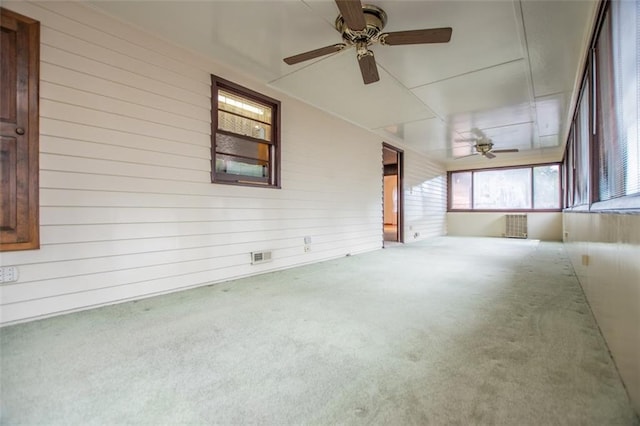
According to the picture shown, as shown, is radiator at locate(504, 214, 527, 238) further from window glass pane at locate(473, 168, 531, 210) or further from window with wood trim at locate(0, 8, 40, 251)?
window with wood trim at locate(0, 8, 40, 251)

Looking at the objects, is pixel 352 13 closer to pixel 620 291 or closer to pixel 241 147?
pixel 241 147

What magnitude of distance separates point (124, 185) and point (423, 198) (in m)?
7.45

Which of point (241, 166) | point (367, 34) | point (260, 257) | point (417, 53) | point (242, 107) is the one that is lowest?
point (260, 257)

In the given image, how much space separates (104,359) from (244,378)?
2.83ft

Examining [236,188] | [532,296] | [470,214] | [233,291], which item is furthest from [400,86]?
[470,214]

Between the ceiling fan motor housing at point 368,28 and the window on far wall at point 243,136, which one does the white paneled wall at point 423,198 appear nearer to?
the window on far wall at point 243,136

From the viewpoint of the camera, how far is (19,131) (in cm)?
207

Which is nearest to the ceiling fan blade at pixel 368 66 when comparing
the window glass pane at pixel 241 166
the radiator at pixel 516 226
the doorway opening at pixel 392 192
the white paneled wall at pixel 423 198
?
the window glass pane at pixel 241 166

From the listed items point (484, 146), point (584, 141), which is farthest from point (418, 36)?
point (484, 146)

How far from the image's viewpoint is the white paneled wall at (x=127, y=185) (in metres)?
2.20

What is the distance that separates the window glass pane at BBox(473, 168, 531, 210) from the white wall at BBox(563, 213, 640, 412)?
7722mm

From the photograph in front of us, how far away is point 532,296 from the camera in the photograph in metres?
2.73

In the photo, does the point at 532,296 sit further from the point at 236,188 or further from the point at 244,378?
the point at 236,188

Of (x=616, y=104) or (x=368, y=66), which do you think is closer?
(x=616, y=104)
